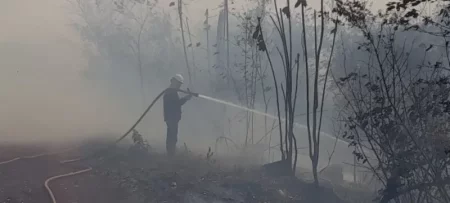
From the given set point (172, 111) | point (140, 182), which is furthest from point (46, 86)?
point (140, 182)

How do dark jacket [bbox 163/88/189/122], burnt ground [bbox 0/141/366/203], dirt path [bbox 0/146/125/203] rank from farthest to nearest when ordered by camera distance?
dark jacket [bbox 163/88/189/122]
burnt ground [bbox 0/141/366/203]
dirt path [bbox 0/146/125/203]

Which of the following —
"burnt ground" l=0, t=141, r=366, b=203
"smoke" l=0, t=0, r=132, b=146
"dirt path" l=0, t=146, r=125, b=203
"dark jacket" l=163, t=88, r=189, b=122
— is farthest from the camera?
"smoke" l=0, t=0, r=132, b=146

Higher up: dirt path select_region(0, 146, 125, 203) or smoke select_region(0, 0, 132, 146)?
smoke select_region(0, 0, 132, 146)

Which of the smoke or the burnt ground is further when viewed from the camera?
the smoke

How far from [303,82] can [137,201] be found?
52.7 ft

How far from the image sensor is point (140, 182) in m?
8.42

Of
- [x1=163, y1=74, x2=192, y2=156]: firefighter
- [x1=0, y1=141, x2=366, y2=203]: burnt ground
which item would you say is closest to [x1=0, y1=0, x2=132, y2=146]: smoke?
[x1=163, y1=74, x2=192, y2=156]: firefighter

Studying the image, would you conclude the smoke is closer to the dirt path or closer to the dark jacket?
the dark jacket

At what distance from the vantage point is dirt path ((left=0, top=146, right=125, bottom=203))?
7.36m

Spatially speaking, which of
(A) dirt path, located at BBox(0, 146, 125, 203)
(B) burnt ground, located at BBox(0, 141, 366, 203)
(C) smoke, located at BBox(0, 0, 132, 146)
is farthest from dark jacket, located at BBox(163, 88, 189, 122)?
(C) smoke, located at BBox(0, 0, 132, 146)

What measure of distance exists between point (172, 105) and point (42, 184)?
3.82 metres

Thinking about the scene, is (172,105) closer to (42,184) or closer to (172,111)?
(172,111)

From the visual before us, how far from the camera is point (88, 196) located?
7.65 metres

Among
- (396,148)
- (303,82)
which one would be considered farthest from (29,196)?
(303,82)
